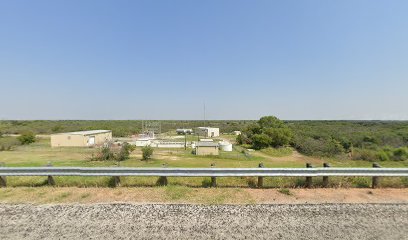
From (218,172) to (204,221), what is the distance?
203 cm

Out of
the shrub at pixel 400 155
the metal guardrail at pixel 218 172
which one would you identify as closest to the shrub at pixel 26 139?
the metal guardrail at pixel 218 172

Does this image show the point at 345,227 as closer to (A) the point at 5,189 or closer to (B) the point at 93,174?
(B) the point at 93,174

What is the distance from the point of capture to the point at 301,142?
4866cm

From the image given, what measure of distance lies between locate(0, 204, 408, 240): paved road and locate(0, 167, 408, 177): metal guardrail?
122 centimetres

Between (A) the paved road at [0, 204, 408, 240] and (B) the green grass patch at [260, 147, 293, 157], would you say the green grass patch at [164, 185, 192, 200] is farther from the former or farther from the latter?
(B) the green grass patch at [260, 147, 293, 157]

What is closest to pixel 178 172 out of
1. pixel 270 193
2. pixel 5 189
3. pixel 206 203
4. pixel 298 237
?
pixel 206 203

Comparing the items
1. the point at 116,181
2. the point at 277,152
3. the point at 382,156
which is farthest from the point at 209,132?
the point at 116,181

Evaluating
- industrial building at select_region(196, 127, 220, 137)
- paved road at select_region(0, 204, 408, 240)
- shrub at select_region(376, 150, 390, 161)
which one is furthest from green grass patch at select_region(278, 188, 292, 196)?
industrial building at select_region(196, 127, 220, 137)

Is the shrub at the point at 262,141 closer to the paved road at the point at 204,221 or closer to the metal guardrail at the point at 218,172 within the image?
the metal guardrail at the point at 218,172

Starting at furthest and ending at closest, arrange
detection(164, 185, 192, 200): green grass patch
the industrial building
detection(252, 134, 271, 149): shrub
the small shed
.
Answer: the industrial building
detection(252, 134, 271, 149): shrub
the small shed
detection(164, 185, 192, 200): green grass patch

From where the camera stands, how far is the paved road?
4.09 m

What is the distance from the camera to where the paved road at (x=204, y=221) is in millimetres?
4094

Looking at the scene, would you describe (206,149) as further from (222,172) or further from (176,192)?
(176,192)

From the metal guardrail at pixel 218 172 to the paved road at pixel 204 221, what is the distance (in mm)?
1216
